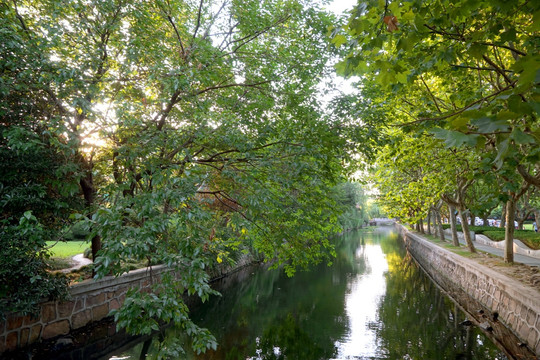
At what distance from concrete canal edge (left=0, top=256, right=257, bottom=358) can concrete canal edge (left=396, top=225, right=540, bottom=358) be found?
28.2ft

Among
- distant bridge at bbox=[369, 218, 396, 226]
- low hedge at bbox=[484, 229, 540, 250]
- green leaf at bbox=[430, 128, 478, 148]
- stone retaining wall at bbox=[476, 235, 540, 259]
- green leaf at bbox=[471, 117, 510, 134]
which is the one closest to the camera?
green leaf at bbox=[471, 117, 510, 134]

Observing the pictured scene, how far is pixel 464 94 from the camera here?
7.95 m

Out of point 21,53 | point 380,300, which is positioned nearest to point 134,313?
point 21,53

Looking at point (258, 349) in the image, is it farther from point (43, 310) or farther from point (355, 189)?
point (355, 189)

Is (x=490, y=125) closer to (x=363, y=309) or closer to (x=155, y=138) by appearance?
(x=155, y=138)

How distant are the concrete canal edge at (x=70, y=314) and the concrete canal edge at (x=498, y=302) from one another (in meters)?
8.58

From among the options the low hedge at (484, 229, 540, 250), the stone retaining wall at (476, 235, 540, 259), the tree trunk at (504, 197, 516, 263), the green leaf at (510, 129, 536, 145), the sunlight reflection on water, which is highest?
the green leaf at (510, 129, 536, 145)

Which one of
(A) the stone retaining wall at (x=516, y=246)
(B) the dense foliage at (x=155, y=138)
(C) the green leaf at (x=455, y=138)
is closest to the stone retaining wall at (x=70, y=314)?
(B) the dense foliage at (x=155, y=138)

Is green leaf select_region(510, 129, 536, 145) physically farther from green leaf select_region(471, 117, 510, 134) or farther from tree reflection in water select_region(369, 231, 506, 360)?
tree reflection in water select_region(369, 231, 506, 360)

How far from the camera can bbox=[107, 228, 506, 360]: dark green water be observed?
8.79 m

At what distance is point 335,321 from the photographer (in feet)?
36.9

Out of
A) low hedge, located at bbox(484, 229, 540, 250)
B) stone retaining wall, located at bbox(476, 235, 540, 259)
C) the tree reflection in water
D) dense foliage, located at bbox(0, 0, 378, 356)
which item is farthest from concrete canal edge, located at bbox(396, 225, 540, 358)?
dense foliage, located at bbox(0, 0, 378, 356)

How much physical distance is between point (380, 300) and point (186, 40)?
476 inches

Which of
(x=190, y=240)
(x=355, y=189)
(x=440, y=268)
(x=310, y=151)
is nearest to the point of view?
(x=190, y=240)
